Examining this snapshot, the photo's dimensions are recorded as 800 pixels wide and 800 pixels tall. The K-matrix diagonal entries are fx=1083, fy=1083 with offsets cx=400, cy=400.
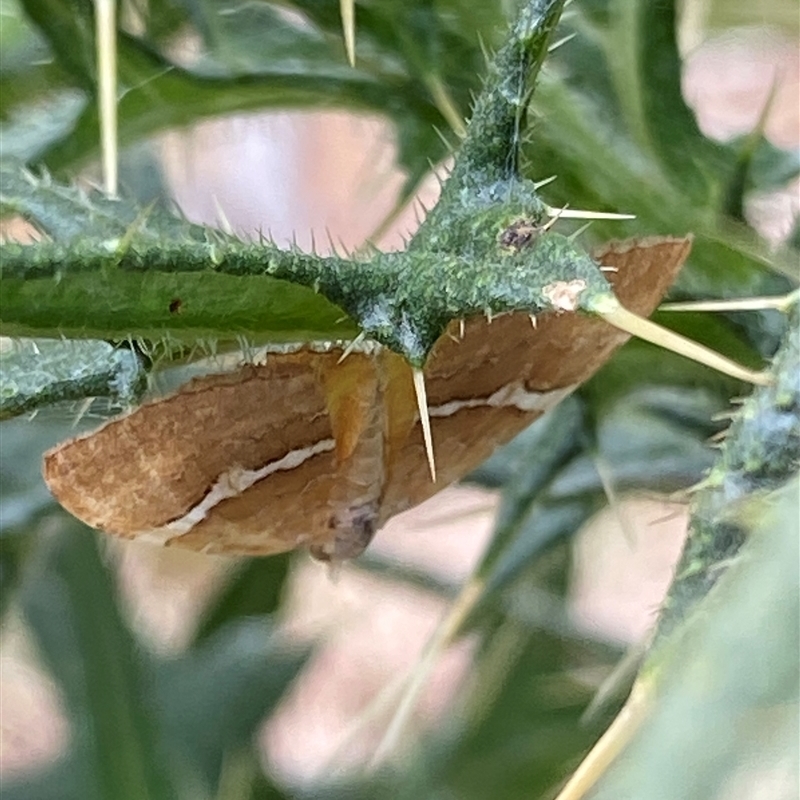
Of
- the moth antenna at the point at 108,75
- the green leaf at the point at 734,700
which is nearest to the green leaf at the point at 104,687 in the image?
the moth antenna at the point at 108,75

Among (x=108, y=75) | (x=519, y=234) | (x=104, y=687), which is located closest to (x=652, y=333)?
(x=519, y=234)

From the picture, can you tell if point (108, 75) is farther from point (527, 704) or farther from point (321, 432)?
point (527, 704)

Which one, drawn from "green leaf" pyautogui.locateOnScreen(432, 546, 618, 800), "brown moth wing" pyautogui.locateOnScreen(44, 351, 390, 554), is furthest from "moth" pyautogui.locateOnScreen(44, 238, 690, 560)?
"green leaf" pyautogui.locateOnScreen(432, 546, 618, 800)

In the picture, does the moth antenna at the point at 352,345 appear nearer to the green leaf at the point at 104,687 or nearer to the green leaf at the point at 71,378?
the green leaf at the point at 71,378

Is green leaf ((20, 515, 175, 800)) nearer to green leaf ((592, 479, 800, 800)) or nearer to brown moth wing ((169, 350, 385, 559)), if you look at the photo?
brown moth wing ((169, 350, 385, 559))

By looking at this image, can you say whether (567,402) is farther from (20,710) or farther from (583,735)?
(20,710)

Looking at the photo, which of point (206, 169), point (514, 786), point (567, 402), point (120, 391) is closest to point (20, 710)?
point (206, 169)
